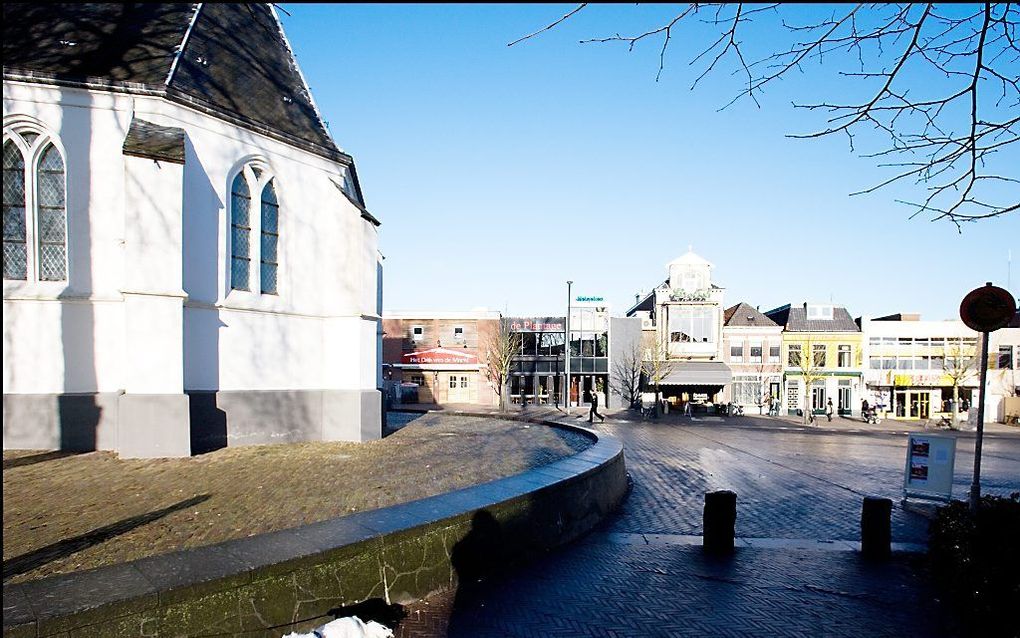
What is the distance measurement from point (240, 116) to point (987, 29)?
1341 centimetres

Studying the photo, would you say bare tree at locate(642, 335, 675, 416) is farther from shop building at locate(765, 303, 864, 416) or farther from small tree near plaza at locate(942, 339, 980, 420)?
small tree near plaza at locate(942, 339, 980, 420)


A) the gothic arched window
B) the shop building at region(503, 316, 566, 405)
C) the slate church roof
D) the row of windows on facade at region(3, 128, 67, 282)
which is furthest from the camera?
the shop building at region(503, 316, 566, 405)

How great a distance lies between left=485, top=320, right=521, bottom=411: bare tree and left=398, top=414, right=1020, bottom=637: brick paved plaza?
2883 centimetres

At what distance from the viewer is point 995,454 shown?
2188cm

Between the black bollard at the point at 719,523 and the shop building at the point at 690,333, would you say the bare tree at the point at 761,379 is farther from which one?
the black bollard at the point at 719,523

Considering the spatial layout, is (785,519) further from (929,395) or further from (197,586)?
(929,395)

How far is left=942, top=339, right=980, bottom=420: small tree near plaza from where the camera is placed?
39656mm

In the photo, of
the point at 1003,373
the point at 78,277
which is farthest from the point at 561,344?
the point at 78,277

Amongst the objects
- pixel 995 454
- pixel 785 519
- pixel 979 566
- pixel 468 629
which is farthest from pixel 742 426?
pixel 468 629

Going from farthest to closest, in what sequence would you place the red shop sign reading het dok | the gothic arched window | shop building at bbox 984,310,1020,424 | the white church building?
the red shop sign reading het dok < shop building at bbox 984,310,1020,424 < the gothic arched window < the white church building

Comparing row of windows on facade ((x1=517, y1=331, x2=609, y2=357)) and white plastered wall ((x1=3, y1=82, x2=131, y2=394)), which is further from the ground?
white plastered wall ((x1=3, y1=82, x2=131, y2=394))

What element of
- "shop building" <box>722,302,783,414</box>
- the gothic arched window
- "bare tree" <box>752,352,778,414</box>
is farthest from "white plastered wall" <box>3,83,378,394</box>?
"bare tree" <box>752,352,778,414</box>

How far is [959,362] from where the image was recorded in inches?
1583

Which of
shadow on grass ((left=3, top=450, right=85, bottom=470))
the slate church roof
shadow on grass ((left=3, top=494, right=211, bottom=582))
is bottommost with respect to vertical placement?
shadow on grass ((left=3, top=450, right=85, bottom=470))
